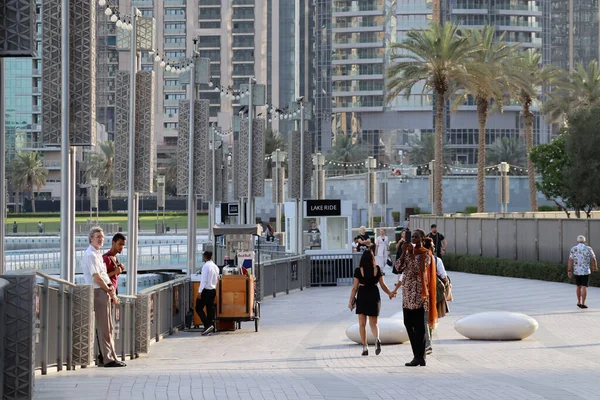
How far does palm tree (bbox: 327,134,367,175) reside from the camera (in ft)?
431

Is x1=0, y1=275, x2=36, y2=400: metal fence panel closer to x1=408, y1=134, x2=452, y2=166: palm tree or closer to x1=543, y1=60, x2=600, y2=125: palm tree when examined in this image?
x1=543, y1=60, x2=600, y2=125: palm tree

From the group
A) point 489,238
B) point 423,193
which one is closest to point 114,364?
point 489,238

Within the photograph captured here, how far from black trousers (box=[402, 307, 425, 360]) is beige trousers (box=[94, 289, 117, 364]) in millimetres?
3642

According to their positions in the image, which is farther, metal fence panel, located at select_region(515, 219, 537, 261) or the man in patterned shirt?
metal fence panel, located at select_region(515, 219, 537, 261)

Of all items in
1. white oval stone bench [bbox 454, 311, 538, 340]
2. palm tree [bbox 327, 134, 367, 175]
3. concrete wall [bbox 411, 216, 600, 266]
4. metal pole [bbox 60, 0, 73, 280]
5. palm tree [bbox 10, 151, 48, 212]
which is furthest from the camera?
palm tree [bbox 327, 134, 367, 175]

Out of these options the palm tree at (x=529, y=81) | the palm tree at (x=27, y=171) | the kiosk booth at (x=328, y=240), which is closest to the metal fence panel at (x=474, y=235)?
the kiosk booth at (x=328, y=240)

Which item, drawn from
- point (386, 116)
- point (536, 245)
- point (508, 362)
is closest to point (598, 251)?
point (536, 245)

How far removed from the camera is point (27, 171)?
118m

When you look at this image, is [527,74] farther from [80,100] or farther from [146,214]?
[146,214]

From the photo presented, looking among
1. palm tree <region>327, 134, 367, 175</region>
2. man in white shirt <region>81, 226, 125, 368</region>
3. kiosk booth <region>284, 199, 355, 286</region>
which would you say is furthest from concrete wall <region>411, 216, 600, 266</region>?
palm tree <region>327, 134, 367, 175</region>

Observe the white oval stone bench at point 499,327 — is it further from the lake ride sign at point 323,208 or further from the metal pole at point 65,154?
the lake ride sign at point 323,208

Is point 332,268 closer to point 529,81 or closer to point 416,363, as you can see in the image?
point 416,363

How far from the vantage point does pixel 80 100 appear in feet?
54.4

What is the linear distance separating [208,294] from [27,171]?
98.3 meters
